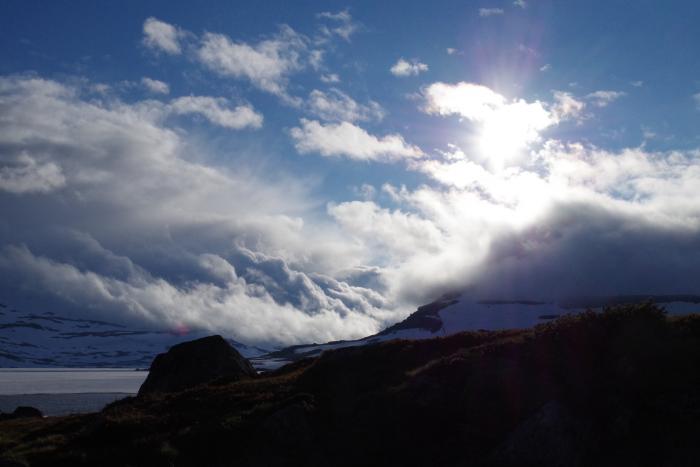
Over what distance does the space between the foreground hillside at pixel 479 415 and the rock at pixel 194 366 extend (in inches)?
766

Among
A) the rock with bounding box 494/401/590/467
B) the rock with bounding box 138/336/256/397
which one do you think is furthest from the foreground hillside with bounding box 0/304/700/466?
the rock with bounding box 138/336/256/397

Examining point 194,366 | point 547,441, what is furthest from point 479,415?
point 194,366

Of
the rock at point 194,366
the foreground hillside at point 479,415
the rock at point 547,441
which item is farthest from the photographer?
the rock at point 194,366

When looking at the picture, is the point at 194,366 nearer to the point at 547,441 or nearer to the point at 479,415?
the point at 479,415

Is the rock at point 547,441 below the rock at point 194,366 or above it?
below

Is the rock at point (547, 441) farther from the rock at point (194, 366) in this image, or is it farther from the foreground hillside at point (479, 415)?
the rock at point (194, 366)

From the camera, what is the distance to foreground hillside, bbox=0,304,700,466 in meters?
19.9

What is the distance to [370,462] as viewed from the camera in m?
22.3

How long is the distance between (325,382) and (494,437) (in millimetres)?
10146

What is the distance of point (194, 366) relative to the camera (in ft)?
163

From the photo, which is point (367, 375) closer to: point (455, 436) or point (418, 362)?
point (418, 362)

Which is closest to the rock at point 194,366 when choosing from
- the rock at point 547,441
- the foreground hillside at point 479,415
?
the foreground hillside at point 479,415

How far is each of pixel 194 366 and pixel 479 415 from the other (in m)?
32.6

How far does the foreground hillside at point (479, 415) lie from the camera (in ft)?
65.2
